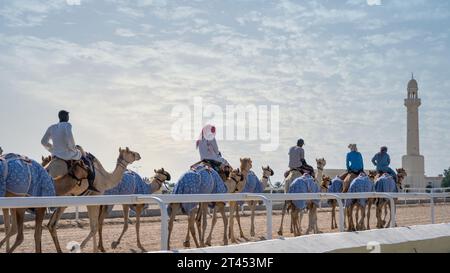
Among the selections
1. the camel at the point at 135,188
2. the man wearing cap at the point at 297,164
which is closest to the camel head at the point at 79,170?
the camel at the point at 135,188

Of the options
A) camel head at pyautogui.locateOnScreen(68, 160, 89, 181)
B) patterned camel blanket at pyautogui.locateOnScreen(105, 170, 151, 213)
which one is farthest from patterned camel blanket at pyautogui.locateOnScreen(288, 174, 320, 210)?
camel head at pyautogui.locateOnScreen(68, 160, 89, 181)

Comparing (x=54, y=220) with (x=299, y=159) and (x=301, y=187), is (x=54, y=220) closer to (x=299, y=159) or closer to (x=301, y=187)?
(x=301, y=187)

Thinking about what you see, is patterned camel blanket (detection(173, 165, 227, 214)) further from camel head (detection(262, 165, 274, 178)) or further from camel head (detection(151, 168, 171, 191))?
camel head (detection(262, 165, 274, 178))

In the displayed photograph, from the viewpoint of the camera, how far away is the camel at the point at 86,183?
463 inches

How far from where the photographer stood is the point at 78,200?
710 cm

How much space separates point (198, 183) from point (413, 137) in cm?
7477

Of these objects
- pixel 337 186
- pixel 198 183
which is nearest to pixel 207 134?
pixel 198 183

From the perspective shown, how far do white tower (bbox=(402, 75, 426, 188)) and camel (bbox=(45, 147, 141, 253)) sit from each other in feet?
239

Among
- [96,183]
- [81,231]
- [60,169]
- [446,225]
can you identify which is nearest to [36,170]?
[60,169]

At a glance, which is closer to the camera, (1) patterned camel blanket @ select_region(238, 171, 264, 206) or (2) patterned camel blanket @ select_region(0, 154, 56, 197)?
(2) patterned camel blanket @ select_region(0, 154, 56, 197)

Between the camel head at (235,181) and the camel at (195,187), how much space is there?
4.07 metres

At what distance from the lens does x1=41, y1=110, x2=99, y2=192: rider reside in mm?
12539

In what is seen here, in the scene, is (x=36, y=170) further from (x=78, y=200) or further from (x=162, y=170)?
(x=162, y=170)
